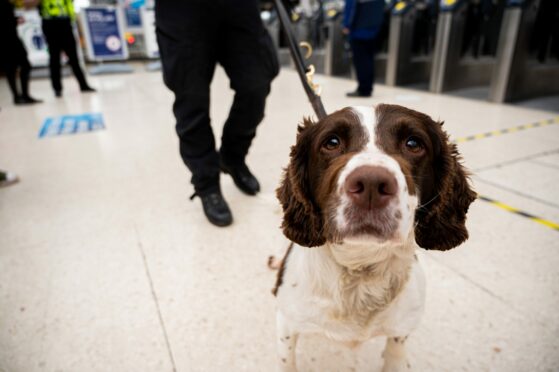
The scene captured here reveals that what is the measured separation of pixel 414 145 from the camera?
1.10 m

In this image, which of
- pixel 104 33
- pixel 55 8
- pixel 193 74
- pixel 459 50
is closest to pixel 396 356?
pixel 193 74

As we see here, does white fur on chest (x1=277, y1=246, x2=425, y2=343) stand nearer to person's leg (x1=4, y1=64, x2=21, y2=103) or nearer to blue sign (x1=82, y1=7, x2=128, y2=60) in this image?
person's leg (x1=4, y1=64, x2=21, y2=103)

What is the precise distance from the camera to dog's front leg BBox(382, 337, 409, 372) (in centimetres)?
121

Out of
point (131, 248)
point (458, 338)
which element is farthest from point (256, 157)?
point (458, 338)

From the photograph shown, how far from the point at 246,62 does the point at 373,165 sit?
1.56 m

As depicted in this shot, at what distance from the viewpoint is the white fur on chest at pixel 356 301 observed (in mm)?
1112

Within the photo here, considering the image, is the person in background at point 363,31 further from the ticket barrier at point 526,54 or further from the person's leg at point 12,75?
the person's leg at point 12,75

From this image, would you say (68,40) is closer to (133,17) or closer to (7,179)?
(7,179)

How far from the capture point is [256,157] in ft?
11.5

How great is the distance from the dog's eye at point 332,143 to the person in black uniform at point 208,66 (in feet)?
4.04

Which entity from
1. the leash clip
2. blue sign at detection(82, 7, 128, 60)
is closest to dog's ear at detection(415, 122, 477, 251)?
the leash clip

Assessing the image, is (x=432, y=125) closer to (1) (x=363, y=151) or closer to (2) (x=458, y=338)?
(1) (x=363, y=151)

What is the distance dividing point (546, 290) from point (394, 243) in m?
1.23

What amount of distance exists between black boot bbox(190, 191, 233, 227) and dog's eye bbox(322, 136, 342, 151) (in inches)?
51.6
